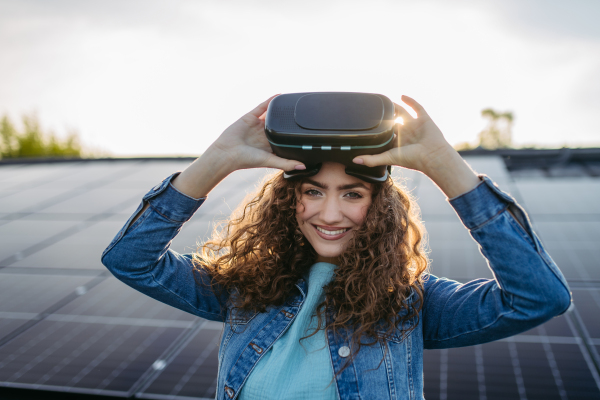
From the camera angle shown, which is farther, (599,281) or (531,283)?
(599,281)

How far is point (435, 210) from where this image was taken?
6.22 m

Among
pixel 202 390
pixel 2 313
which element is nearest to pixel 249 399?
pixel 202 390

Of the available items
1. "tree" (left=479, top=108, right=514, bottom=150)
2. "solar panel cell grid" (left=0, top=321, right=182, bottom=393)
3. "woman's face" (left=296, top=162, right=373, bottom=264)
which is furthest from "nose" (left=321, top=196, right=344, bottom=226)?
"tree" (left=479, top=108, right=514, bottom=150)

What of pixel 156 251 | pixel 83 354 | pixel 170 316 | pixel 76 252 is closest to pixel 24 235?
pixel 76 252

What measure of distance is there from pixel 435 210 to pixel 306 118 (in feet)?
16.4

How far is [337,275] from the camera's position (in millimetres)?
2018

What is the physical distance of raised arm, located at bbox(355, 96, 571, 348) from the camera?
4.90 feet

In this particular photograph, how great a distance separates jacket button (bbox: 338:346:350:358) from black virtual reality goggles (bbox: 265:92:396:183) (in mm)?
806

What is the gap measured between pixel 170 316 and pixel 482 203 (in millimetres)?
3118

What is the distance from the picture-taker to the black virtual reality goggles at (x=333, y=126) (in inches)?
66.2

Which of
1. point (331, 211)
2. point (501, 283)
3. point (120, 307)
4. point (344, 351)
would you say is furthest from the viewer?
point (120, 307)

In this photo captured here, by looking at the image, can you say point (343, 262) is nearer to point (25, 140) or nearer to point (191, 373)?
point (191, 373)

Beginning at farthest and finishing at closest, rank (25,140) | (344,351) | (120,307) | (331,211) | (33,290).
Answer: (25,140), (33,290), (120,307), (331,211), (344,351)

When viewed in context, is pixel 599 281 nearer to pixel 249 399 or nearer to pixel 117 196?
pixel 249 399
